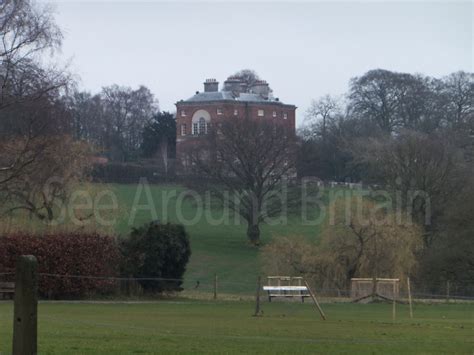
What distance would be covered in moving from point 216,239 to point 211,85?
143 feet

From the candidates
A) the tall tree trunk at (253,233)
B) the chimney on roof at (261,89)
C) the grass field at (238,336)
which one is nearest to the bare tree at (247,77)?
the chimney on roof at (261,89)

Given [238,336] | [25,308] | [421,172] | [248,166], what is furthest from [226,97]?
[25,308]

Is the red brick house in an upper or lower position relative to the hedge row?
upper

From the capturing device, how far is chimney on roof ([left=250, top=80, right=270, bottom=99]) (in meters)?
117

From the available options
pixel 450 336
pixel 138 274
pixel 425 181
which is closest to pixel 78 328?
pixel 450 336

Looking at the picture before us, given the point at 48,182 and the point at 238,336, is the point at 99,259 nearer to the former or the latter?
the point at 48,182

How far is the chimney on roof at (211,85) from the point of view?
116431 mm

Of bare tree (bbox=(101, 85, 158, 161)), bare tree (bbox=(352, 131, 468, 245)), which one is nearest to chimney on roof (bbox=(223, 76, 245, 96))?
bare tree (bbox=(101, 85, 158, 161))

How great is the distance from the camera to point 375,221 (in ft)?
157

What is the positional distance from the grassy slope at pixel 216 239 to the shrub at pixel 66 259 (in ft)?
29.5

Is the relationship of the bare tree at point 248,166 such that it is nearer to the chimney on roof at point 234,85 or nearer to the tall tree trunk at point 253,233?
the tall tree trunk at point 253,233

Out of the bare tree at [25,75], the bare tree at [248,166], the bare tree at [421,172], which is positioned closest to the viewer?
the bare tree at [25,75]

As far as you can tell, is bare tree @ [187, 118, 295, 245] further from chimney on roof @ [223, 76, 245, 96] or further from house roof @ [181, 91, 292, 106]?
chimney on roof @ [223, 76, 245, 96]

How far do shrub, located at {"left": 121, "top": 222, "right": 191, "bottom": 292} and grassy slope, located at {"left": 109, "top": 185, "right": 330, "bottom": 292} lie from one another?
23.6 ft
